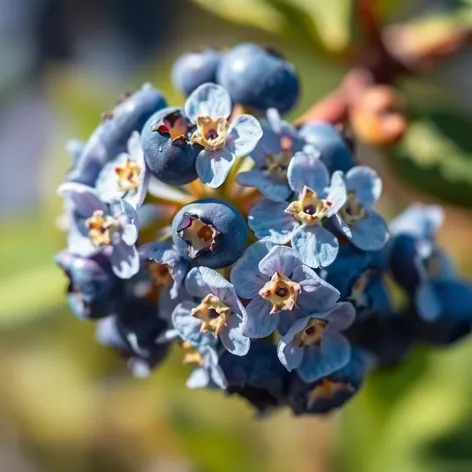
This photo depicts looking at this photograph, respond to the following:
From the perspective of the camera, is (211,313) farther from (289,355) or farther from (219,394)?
(219,394)

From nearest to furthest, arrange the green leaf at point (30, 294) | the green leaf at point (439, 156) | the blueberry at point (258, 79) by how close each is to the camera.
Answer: the blueberry at point (258, 79) < the green leaf at point (439, 156) < the green leaf at point (30, 294)

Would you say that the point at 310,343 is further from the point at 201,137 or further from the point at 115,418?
the point at 115,418

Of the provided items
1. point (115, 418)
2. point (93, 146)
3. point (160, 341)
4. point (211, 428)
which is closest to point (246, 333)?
point (160, 341)

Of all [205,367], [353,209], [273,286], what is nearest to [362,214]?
[353,209]

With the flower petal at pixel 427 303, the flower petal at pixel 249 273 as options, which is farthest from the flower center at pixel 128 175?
the flower petal at pixel 427 303

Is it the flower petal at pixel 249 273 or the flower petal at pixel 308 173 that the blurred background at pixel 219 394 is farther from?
the flower petal at pixel 249 273

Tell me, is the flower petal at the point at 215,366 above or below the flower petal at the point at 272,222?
below
